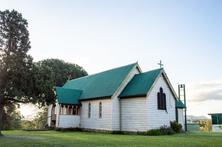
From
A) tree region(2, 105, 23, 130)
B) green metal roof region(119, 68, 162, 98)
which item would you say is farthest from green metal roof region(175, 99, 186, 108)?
tree region(2, 105, 23, 130)

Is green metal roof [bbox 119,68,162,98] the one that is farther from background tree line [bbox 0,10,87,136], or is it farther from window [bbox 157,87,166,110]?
background tree line [bbox 0,10,87,136]

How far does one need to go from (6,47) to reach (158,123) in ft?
55.4

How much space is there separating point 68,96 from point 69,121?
361cm

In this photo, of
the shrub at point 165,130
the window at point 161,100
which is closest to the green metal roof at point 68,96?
the window at point 161,100

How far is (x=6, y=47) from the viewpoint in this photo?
1748 cm

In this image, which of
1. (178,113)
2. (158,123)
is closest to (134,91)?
(158,123)

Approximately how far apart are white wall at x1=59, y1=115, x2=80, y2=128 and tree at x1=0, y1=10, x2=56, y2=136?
443 inches

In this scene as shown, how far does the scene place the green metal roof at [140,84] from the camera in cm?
2296

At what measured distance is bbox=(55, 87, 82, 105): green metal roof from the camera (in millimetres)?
29281

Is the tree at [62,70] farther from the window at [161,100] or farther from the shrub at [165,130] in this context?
the shrub at [165,130]

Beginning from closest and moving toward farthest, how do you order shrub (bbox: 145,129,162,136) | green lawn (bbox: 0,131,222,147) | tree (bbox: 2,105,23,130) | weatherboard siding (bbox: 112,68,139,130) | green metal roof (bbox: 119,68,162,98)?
green lawn (bbox: 0,131,222,147)
shrub (bbox: 145,129,162,136)
green metal roof (bbox: 119,68,162,98)
weatherboard siding (bbox: 112,68,139,130)
tree (bbox: 2,105,23,130)

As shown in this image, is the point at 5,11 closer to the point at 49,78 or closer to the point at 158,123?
the point at 49,78

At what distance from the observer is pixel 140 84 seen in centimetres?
2436

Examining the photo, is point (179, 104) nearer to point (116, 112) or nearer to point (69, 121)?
point (116, 112)
